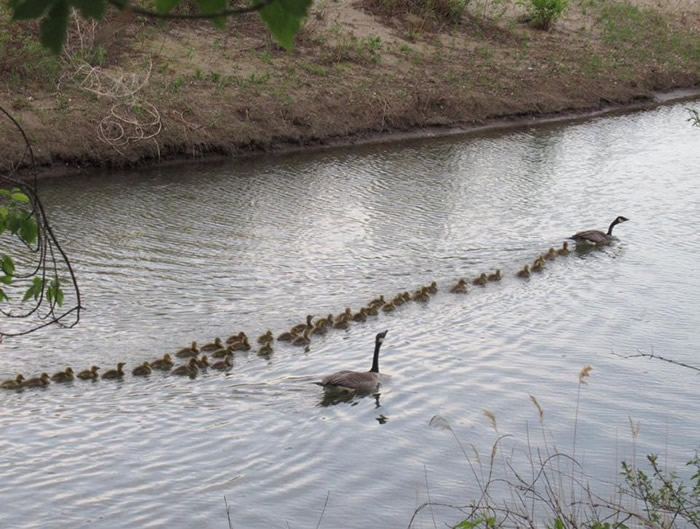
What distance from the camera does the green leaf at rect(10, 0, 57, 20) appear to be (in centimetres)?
288

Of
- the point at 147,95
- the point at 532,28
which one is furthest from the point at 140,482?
the point at 532,28

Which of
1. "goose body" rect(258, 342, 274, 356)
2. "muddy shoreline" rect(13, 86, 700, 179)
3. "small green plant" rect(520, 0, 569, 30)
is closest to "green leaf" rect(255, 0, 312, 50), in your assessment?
"goose body" rect(258, 342, 274, 356)

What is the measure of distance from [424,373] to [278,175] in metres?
10.8

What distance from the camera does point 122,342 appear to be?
13.1 metres

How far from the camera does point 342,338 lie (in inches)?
540

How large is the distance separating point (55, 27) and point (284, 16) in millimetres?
681

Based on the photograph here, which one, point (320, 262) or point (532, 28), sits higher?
point (532, 28)

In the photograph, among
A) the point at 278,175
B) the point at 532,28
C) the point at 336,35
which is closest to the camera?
the point at 278,175

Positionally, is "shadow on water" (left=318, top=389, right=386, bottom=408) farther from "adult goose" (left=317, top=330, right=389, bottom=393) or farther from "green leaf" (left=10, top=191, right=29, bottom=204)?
"green leaf" (left=10, top=191, right=29, bottom=204)

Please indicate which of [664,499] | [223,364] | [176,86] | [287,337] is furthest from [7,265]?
[176,86]

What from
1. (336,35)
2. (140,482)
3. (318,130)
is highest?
(336,35)

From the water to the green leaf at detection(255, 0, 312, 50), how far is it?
21.6 ft

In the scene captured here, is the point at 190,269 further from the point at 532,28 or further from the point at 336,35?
the point at 532,28

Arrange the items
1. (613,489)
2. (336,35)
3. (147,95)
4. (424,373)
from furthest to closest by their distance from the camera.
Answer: (336,35) < (147,95) < (424,373) < (613,489)
